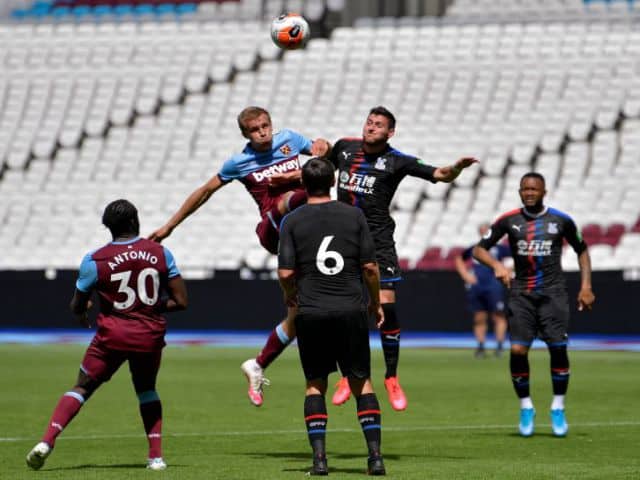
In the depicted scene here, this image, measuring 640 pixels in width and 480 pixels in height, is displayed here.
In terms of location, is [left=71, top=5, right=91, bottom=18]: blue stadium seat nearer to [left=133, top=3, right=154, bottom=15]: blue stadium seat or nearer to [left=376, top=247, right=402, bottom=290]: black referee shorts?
[left=133, top=3, right=154, bottom=15]: blue stadium seat

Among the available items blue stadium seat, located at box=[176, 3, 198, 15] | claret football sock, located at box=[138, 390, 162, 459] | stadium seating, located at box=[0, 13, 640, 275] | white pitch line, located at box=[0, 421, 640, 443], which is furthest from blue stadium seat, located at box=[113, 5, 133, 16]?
claret football sock, located at box=[138, 390, 162, 459]

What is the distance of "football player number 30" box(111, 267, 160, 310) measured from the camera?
9445 millimetres

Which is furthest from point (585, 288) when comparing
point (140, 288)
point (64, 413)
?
point (64, 413)

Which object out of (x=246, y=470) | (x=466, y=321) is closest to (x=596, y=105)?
(x=466, y=321)

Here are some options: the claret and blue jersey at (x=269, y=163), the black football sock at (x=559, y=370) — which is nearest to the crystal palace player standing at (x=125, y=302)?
the claret and blue jersey at (x=269, y=163)

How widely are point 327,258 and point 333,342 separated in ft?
1.89

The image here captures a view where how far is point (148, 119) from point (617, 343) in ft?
52.2

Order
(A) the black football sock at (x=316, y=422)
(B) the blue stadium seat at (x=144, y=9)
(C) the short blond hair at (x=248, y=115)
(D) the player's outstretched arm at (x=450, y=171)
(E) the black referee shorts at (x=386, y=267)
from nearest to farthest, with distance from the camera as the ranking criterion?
(A) the black football sock at (x=316, y=422) → (D) the player's outstretched arm at (x=450, y=171) → (C) the short blond hair at (x=248, y=115) → (E) the black referee shorts at (x=386, y=267) → (B) the blue stadium seat at (x=144, y=9)

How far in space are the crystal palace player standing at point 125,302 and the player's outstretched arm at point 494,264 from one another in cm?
364

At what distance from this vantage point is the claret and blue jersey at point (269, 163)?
11.1m

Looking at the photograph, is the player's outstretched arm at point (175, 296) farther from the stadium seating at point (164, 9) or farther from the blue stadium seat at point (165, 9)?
the blue stadium seat at point (165, 9)

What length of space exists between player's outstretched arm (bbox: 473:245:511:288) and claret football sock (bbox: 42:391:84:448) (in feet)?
13.5

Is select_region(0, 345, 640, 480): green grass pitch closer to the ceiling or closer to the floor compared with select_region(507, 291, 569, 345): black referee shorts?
closer to the floor

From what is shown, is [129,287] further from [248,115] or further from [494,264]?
[494,264]
